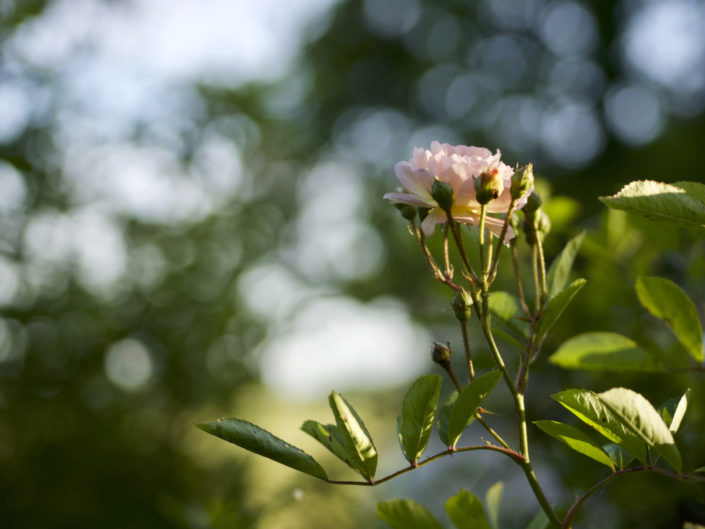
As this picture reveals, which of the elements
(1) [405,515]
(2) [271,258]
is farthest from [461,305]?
(2) [271,258]

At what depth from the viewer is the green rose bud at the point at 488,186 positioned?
0.35 m

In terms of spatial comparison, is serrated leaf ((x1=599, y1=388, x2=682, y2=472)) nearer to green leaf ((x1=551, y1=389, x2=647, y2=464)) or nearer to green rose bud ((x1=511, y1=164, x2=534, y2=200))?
green leaf ((x1=551, y1=389, x2=647, y2=464))

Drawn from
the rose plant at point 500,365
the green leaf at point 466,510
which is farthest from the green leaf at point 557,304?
the green leaf at point 466,510

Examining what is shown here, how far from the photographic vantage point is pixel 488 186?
354 mm

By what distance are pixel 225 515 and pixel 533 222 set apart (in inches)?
21.4

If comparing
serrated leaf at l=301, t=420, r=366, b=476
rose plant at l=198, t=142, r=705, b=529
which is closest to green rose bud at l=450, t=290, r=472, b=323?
rose plant at l=198, t=142, r=705, b=529

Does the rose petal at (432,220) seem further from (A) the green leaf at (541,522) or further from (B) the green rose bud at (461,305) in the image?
(A) the green leaf at (541,522)

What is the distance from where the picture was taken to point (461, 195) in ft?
1.23

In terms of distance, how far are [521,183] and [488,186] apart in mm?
21

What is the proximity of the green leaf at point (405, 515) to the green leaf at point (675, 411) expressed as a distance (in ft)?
0.50

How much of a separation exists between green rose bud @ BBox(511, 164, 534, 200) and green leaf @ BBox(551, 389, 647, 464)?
0.40 feet

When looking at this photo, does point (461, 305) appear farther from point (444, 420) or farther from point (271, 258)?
point (271, 258)

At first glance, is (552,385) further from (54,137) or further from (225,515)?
(54,137)

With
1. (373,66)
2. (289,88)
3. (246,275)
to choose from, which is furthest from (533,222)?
(373,66)
